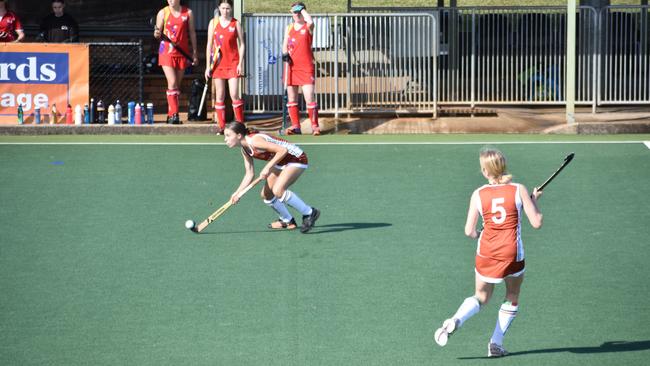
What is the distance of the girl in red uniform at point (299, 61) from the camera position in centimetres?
1795

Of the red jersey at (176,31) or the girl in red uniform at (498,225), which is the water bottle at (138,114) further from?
the girl in red uniform at (498,225)

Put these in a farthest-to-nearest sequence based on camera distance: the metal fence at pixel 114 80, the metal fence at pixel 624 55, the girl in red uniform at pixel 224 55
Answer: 1. the metal fence at pixel 114 80
2. the metal fence at pixel 624 55
3. the girl in red uniform at pixel 224 55

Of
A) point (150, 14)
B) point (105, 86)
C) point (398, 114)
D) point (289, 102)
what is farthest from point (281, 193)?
point (150, 14)

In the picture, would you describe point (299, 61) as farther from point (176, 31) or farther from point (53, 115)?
point (53, 115)

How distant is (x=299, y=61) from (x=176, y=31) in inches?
75.4

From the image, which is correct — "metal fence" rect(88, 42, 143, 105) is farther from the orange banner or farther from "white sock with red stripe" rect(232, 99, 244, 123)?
"white sock with red stripe" rect(232, 99, 244, 123)

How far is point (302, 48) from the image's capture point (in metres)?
18.0

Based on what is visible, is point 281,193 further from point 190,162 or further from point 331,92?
point 331,92

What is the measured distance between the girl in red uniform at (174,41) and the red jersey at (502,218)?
1095 centimetres

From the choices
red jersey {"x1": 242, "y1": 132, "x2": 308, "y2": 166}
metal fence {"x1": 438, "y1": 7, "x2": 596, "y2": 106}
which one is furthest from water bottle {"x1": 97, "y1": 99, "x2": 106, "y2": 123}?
red jersey {"x1": 242, "y1": 132, "x2": 308, "y2": 166}

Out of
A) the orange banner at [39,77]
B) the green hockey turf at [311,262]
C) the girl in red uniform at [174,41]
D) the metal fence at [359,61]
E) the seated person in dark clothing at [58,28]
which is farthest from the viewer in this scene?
the seated person in dark clothing at [58,28]

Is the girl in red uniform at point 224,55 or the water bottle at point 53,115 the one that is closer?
the girl in red uniform at point 224,55

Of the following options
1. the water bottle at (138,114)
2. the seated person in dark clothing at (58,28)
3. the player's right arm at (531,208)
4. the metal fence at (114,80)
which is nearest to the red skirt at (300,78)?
the water bottle at (138,114)

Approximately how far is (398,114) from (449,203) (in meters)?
6.35
